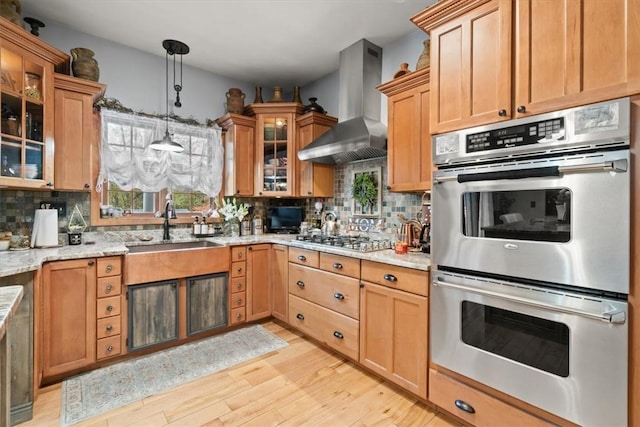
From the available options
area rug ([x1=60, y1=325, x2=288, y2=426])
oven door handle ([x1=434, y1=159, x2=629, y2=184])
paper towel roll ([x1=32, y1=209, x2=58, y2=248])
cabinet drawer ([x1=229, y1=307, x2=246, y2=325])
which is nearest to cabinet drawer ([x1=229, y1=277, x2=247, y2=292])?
cabinet drawer ([x1=229, y1=307, x2=246, y2=325])

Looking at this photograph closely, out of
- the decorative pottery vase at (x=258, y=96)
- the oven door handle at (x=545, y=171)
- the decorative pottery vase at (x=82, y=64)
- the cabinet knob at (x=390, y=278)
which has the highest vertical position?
the decorative pottery vase at (x=258, y=96)

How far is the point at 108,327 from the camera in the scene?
2.36 metres

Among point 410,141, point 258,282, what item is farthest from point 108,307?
point 410,141

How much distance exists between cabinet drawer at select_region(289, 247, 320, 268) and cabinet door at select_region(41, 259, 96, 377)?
158cm

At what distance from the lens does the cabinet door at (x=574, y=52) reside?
4.00 feet

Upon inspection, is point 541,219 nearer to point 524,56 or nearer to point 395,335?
point 524,56

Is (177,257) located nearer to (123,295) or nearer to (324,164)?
(123,295)

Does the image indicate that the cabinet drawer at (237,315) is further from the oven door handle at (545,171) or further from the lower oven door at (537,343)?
the oven door handle at (545,171)

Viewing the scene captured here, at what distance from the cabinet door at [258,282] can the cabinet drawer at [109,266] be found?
1.12 meters

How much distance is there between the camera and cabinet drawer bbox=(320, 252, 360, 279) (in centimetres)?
231

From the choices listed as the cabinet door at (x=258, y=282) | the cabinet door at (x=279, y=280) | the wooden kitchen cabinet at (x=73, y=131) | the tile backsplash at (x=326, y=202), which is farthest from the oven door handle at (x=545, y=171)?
the wooden kitchen cabinet at (x=73, y=131)

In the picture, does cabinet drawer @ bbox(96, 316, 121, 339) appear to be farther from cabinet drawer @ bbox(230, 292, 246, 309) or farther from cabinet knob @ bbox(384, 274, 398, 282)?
cabinet knob @ bbox(384, 274, 398, 282)

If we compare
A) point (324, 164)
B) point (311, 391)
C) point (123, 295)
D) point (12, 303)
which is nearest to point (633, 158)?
point (311, 391)

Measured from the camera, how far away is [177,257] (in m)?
2.70
